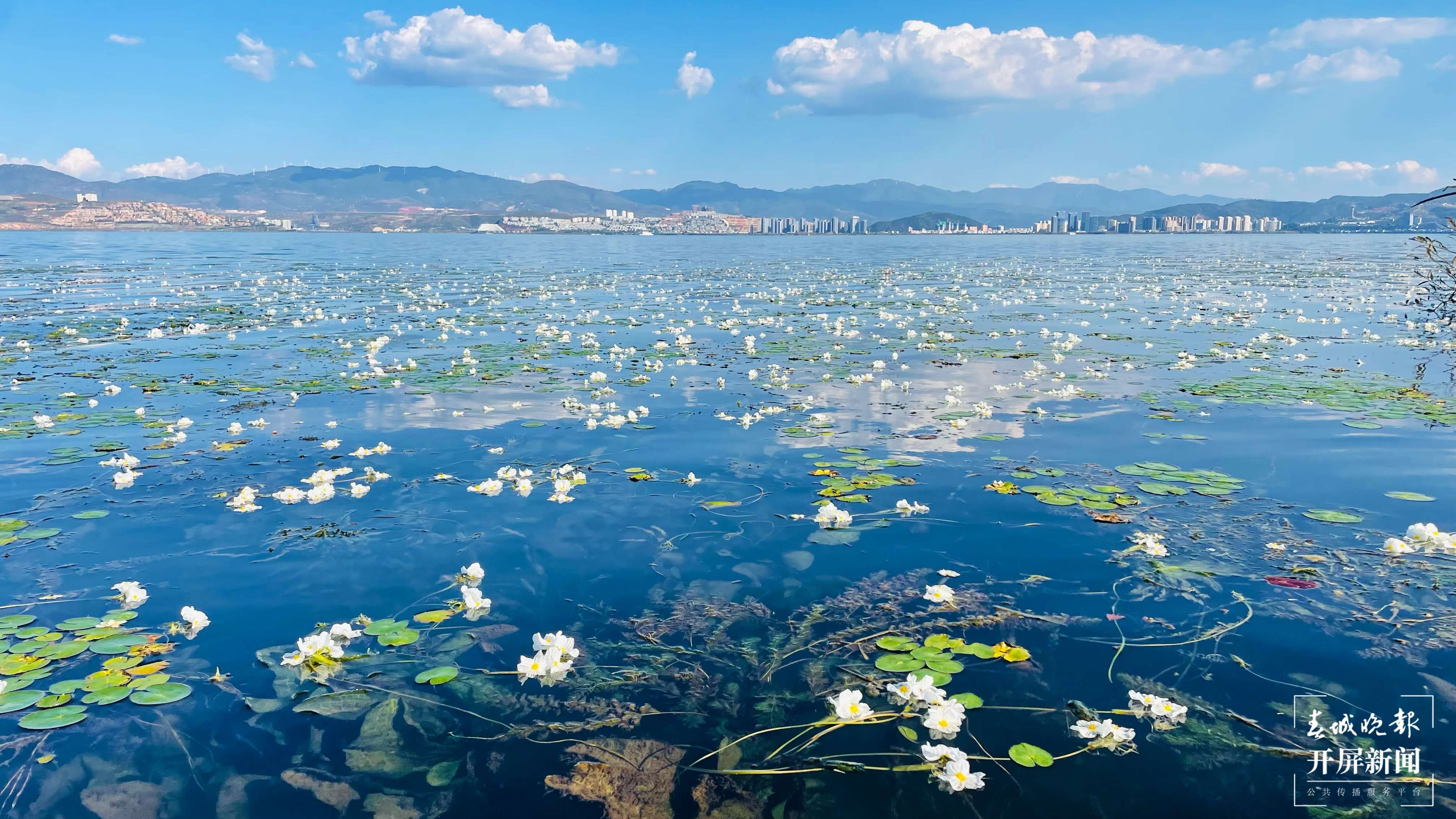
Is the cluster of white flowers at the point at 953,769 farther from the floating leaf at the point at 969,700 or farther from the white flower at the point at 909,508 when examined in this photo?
the white flower at the point at 909,508

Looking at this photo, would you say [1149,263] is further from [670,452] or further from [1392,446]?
[670,452]

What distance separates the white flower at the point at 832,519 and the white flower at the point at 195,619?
5.10m

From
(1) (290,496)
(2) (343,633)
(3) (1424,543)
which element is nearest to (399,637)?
(2) (343,633)

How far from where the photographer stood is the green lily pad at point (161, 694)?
501 cm

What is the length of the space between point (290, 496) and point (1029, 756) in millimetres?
7540

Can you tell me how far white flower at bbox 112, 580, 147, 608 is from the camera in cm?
624

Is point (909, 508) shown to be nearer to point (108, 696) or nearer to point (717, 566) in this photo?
point (717, 566)

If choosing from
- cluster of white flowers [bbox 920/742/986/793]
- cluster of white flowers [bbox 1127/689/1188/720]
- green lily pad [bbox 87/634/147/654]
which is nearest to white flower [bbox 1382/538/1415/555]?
cluster of white flowers [bbox 1127/689/1188/720]

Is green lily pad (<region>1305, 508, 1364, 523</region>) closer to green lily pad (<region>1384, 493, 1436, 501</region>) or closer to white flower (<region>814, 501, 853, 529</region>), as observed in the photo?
green lily pad (<region>1384, 493, 1436, 501</region>)

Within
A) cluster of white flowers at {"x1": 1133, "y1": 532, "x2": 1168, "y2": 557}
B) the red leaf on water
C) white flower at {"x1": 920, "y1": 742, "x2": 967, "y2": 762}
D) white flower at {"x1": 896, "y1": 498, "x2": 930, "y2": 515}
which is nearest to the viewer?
white flower at {"x1": 920, "y1": 742, "x2": 967, "y2": 762}

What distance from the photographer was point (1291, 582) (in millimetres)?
6441

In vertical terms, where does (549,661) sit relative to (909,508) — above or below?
below

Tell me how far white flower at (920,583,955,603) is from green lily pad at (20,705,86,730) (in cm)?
554

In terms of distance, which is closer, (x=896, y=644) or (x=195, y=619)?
(x=896, y=644)
